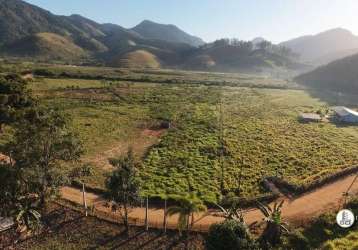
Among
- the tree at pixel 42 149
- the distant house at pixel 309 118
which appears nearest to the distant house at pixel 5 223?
the tree at pixel 42 149

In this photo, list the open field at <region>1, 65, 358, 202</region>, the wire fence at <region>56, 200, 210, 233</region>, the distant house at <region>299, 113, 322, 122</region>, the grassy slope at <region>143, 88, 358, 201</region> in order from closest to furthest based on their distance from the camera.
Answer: the wire fence at <region>56, 200, 210, 233</region> → the grassy slope at <region>143, 88, 358, 201</region> → the open field at <region>1, 65, 358, 202</region> → the distant house at <region>299, 113, 322, 122</region>

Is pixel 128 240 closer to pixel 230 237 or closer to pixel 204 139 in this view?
pixel 230 237

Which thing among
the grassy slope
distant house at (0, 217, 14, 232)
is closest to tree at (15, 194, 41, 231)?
distant house at (0, 217, 14, 232)

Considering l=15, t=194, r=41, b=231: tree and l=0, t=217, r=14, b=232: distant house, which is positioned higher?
l=15, t=194, r=41, b=231: tree

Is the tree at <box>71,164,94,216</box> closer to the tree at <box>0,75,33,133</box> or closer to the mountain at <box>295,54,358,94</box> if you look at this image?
the tree at <box>0,75,33,133</box>

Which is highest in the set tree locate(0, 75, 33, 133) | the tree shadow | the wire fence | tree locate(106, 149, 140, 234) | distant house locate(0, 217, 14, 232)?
tree locate(0, 75, 33, 133)

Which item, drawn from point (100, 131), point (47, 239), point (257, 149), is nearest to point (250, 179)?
point (257, 149)
